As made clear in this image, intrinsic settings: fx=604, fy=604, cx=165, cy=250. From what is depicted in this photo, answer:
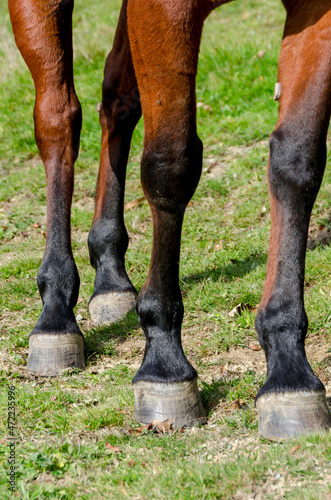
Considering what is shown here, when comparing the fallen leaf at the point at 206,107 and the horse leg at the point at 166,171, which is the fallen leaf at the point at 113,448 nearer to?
the horse leg at the point at 166,171

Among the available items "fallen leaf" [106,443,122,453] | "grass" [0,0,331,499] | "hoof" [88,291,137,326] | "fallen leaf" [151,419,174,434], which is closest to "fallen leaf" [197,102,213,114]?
"grass" [0,0,331,499]

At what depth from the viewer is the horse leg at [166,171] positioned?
6.95 feet

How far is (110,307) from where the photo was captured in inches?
132

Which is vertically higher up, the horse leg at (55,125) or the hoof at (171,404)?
the horse leg at (55,125)

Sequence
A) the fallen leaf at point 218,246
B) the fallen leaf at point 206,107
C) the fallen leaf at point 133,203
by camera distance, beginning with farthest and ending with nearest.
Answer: the fallen leaf at point 206,107 < the fallen leaf at point 133,203 < the fallen leaf at point 218,246

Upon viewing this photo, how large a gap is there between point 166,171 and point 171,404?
85cm

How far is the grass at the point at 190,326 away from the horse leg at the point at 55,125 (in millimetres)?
348

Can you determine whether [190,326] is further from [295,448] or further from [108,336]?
[295,448]

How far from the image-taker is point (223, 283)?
3584 millimetres

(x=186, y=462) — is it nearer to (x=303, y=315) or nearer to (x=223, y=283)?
(x=303, y=315)

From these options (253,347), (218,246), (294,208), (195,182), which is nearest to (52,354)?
(253,347)

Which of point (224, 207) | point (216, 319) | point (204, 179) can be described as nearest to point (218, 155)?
point (204, 179)

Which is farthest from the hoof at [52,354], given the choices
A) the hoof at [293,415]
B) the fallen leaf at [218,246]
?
the fallen leaf at [218,246]

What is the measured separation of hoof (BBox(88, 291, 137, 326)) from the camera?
3344 mm
